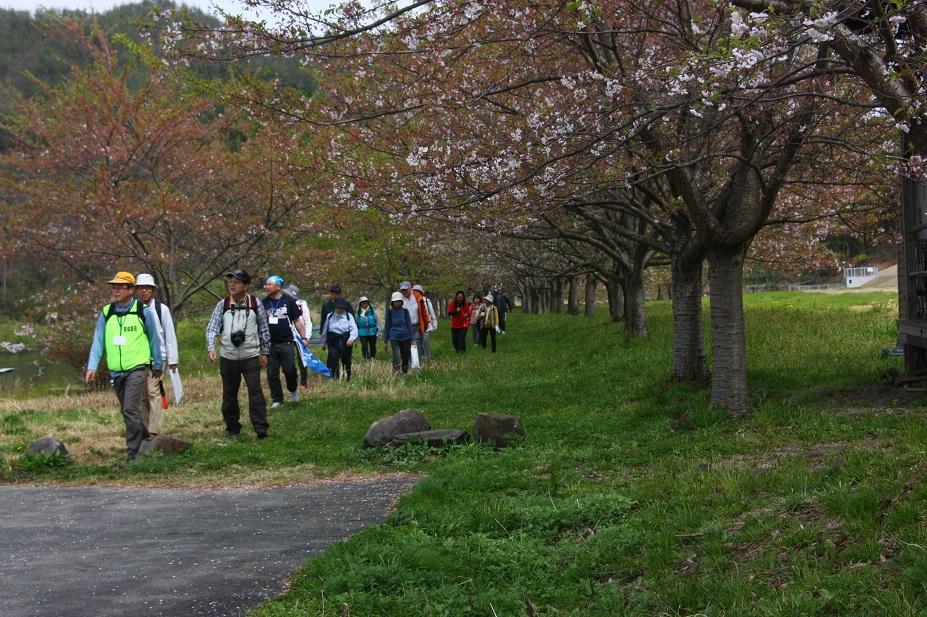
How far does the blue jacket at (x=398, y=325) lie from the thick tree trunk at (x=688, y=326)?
7.24 m

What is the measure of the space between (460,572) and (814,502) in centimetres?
211

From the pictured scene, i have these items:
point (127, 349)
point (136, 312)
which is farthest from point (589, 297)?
point (127, 349)

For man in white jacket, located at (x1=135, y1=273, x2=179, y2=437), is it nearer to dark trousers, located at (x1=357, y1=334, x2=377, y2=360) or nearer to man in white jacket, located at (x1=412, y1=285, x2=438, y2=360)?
dark trousers, located at (x1=357, y1=334, x2=377, y2=360)

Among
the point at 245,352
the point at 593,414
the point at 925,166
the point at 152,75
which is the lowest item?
the point at 593,414

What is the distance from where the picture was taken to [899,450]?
627 centimetres

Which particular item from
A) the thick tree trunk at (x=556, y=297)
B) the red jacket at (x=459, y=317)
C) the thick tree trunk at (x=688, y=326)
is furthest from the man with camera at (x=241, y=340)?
the thick tree trunk at (x=556, y=297)

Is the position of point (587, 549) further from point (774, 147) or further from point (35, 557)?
point (774, 147)

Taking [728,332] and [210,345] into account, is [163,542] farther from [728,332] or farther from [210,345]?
[728,332]

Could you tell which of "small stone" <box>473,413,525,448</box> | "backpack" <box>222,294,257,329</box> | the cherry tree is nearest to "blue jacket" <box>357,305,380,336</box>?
the cherry tree

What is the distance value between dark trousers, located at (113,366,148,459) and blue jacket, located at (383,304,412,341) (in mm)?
8981

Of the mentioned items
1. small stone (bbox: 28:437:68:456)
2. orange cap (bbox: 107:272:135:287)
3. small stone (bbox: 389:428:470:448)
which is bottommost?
small stone (bbox: 389:428:470:448)

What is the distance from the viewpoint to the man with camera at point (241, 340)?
434 inches

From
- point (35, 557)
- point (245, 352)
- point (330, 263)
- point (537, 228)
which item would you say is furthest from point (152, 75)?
point (35, 557)

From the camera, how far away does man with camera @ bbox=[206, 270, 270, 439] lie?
11023 millimetres
